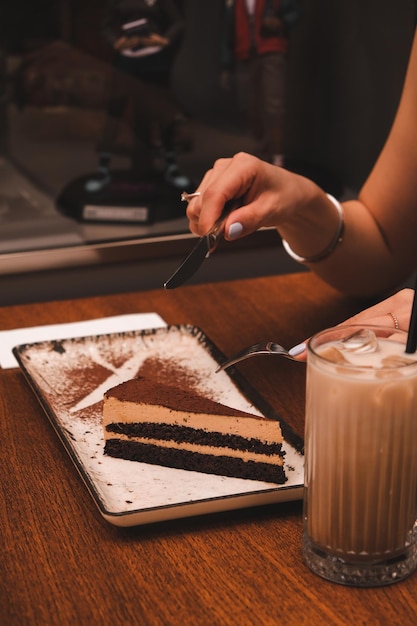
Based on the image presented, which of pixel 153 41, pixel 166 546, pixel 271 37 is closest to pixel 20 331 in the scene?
pixel 166 546

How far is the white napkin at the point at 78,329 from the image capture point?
1.42 metres

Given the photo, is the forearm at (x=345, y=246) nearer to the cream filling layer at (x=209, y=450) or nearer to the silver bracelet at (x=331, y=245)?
the silver bracelet at (x=331, y=245)

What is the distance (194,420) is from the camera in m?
1.04

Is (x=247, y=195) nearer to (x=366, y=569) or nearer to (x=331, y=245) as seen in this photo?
(x=331, y=245)

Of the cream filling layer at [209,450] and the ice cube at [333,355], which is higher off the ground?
the ice cube at [333,355]

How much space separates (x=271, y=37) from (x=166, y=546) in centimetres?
190

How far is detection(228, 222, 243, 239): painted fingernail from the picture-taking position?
1.22 meters

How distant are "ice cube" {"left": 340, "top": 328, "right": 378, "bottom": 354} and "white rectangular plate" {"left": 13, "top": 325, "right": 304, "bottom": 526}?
0.20 meters

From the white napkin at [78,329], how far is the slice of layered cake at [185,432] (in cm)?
37

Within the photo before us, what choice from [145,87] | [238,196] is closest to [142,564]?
[238,196]

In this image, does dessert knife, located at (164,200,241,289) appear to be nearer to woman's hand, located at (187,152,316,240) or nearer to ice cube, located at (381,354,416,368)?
woman's hand, located at (187,152,316,240)

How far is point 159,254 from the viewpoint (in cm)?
242

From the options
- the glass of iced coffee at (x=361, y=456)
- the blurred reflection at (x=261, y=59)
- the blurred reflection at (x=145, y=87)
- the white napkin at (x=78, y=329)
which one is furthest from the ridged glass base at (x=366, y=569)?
the blurred reflection at (x=261, y=59)

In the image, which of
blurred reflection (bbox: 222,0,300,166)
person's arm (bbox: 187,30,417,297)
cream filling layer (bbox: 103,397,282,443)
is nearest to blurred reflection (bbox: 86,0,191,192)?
blurred reflection (bbox: 222,0,300,166)
